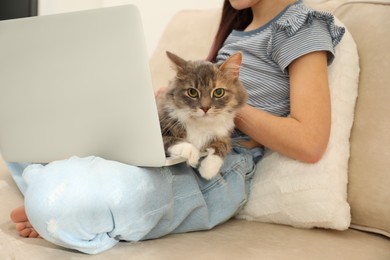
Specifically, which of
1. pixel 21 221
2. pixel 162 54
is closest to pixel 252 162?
pixel 21 221

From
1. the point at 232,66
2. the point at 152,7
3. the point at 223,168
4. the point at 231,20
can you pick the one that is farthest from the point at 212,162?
the point at 152,7

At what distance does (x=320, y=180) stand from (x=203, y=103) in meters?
0.38

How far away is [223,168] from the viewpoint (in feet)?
3.87

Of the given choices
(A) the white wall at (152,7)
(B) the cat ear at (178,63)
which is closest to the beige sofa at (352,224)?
(B) the cat ear at (178,63)

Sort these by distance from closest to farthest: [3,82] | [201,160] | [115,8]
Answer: [115,8], [3,82], [201,160]

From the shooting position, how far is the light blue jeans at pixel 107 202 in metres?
0.84

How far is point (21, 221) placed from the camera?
101 cm

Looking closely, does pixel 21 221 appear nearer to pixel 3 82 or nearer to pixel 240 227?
pixel 3 82

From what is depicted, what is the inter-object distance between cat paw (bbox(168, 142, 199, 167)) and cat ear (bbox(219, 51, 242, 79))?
257 millimetres

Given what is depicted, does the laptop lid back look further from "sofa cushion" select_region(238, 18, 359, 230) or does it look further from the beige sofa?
"sofa cushion" select_region(238, 18, 359, 230)

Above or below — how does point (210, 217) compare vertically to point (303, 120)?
below

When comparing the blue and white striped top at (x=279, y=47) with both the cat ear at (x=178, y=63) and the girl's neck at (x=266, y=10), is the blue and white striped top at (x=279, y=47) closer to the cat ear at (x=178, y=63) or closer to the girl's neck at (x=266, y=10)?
the girl's neck at (x=266, y=10)

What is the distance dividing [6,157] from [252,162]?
2.37ft

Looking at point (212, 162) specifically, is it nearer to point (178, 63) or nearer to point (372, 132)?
point (178, 63)
